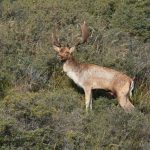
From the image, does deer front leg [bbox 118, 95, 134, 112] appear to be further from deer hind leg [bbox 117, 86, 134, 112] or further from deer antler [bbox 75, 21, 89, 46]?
deer antler [bbox 75, 21, 89, 46]

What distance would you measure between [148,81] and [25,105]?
4376mm

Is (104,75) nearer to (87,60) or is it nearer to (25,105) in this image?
(87,60)

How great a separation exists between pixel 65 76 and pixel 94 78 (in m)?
0.88

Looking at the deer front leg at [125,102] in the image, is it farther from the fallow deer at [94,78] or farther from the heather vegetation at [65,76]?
the heather vegetation at [65,76]


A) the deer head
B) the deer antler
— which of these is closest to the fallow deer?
the deer head

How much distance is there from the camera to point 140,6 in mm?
20125

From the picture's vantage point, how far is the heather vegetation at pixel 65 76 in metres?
10.1

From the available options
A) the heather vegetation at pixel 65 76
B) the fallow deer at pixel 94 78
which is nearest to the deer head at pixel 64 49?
the fallow deer at pixel 94 78

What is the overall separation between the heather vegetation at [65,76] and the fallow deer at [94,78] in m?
0.23

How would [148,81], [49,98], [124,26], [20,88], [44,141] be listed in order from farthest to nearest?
[124,26]
[148,81]
[20,88]
[49,98]
[44,141]

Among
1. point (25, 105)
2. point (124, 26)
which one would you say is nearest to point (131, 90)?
point (25, 105)

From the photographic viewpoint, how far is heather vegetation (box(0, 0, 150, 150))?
33.2 ft

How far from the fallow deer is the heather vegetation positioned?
23cm

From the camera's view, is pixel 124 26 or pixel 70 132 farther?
pixel 124 26
